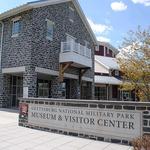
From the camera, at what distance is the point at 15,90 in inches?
853

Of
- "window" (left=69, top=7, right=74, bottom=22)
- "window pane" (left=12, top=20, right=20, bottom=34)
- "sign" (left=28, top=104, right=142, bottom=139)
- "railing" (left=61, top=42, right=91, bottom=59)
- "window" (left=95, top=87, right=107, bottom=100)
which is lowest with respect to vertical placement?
"sign" (left=28, top=104, right=142, bottom=139)

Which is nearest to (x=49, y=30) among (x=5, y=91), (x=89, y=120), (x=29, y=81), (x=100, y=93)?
(x=29, y=81)

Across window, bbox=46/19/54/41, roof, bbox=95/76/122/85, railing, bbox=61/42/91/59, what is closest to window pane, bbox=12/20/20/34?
window, bbox=46/19/54/41

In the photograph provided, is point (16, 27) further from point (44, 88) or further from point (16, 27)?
point (44, 88)

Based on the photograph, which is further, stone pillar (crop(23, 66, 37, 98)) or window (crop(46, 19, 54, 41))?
window (crop(46, 19, 54, 41))

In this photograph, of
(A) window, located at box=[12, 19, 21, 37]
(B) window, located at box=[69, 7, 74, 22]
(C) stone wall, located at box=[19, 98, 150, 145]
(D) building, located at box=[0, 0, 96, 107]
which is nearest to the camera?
(C) stone wall, located at box=[19, 98, 150, 145]

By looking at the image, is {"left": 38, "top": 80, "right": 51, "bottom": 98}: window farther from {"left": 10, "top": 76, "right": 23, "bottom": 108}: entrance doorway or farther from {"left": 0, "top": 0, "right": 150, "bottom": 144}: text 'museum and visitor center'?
{"left": 10, "top": 76, "right": 23, "bottom": 108}: entrance doorway

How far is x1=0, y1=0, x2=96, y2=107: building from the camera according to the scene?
62.4 ft

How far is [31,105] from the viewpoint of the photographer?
37.0 ft

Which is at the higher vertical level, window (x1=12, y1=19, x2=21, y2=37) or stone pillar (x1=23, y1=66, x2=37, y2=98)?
window (x1=12, y1=19, x2=21, y2=37)

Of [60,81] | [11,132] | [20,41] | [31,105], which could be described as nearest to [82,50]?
[60,81]

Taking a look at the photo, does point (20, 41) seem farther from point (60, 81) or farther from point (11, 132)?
point (11, 132)

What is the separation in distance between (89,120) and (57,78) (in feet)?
42.1

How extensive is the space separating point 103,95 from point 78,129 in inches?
1048
